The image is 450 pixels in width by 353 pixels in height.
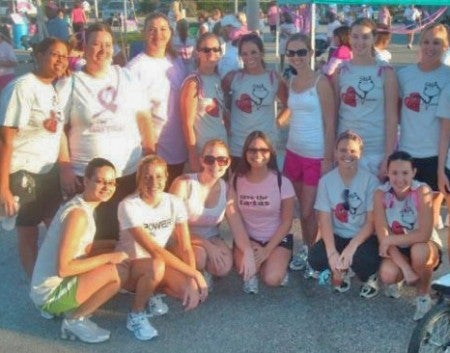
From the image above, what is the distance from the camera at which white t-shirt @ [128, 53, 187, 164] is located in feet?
16.0

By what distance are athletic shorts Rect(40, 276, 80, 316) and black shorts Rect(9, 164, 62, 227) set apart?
0.65 meters

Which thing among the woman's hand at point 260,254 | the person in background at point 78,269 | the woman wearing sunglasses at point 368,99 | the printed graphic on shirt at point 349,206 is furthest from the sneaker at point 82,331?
the woman wearing sunglasses at point 368,99

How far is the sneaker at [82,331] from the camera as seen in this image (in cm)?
405

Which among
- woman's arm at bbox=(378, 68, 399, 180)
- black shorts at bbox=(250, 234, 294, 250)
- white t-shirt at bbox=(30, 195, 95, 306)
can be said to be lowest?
black shorts at bbox=(250, 234, 294, 250)

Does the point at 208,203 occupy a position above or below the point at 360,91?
below

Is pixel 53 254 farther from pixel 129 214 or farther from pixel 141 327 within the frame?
pixel 141 327

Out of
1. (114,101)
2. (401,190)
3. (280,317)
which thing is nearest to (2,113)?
(114,101)

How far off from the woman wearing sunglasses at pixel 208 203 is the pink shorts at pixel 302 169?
1.87ft

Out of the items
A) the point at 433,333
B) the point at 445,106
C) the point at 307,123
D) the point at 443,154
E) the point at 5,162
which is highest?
the point at 445,106

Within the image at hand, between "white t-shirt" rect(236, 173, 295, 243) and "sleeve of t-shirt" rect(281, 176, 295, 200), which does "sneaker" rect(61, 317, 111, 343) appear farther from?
"sleeve of t-shirt" rect(281, 176, 295, 200)

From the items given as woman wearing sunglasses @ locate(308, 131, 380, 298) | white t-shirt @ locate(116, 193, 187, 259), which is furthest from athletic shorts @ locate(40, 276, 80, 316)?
woman wearing sunglasses @ locate(308, 131, 380, 298)

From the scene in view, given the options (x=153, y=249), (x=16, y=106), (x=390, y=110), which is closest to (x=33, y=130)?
(x=16, y=106)

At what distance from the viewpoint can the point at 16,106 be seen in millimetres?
4113

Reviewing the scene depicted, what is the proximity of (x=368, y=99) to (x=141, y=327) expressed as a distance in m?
2.17
